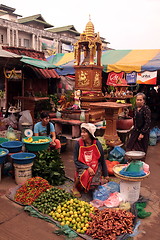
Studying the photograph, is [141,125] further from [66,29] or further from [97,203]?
[66,29]

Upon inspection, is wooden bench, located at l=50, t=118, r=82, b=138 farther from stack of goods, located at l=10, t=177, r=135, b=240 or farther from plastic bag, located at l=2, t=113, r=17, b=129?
stack of goods, located at l=10, t=177, r=135, b=240

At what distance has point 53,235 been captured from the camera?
3.22 meters

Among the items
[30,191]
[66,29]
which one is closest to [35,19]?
[66,29]

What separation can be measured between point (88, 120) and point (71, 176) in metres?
3.30

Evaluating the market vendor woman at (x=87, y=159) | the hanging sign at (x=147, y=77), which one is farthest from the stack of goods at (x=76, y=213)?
the hanging sign at (x=147, y=77)

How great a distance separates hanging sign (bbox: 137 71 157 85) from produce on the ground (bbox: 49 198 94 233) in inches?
300

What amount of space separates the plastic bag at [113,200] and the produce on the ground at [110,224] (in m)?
0.35

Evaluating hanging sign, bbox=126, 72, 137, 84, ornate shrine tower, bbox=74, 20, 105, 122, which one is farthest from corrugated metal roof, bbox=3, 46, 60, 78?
hanging sign, bbox=126, 72, 137, 84

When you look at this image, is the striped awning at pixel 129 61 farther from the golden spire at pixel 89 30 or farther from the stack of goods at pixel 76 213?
the stack of goods at pixel 76 213

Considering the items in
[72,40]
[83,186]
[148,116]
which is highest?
[72,40]

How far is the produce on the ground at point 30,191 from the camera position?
3.96 metres

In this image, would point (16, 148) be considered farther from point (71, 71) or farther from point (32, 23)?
point (32, 23)

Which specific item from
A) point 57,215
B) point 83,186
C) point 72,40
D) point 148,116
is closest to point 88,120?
point 148,116

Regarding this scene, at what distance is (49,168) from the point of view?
192 inches
